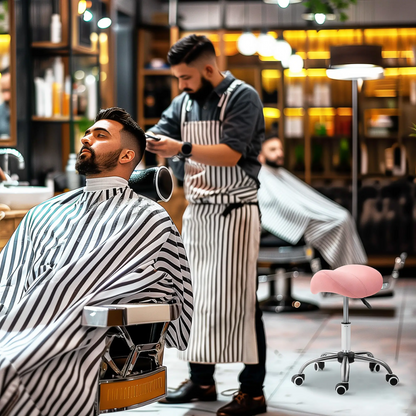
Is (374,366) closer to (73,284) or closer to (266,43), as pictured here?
(73,284)

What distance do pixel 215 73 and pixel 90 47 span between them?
2.02 m

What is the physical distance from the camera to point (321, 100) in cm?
660

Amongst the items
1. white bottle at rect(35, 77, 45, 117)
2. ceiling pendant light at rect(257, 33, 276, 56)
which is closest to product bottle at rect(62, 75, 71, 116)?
white bottle at rect(35, 77, 45, 117)

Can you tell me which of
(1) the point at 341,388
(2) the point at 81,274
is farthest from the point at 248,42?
(2) the point at 81,274

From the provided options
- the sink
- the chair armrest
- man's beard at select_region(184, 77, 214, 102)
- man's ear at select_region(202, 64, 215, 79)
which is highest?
man's ear at select_region(202, 64, 215, 79)

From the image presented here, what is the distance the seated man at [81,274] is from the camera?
1627mm

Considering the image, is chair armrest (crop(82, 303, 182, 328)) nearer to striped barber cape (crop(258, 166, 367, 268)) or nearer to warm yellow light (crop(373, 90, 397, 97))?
striped barber cape (crop(258, 166, 367, 268))

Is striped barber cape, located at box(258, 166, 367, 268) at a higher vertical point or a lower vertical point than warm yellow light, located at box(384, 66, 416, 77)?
lower

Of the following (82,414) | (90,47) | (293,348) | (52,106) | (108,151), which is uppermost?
(90,47)

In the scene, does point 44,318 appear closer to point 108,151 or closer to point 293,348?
point 108,151

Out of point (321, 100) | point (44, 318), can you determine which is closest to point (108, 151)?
point (44, 318)

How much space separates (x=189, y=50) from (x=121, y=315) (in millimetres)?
1313

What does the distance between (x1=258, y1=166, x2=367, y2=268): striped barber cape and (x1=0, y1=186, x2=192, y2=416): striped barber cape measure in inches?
109

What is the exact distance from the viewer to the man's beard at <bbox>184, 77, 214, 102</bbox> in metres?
2.67
